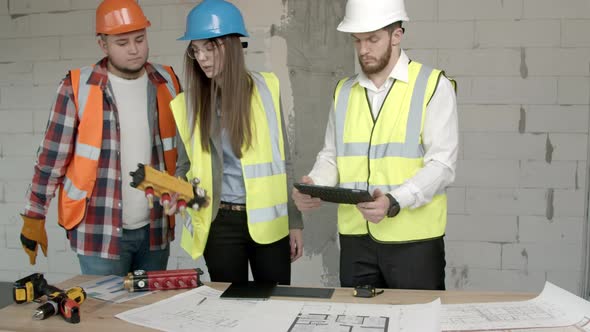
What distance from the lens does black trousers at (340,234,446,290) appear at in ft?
6.04

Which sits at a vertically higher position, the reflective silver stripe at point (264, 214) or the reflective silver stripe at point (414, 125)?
the reflective silver stripe at point (414, 125)

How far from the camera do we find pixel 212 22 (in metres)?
2.00

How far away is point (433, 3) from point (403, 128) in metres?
1.60

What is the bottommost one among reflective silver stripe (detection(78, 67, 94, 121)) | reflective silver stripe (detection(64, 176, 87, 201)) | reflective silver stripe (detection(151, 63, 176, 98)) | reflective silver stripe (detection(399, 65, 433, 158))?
reflective silver stripe (detection(64, 176, 87, 201))

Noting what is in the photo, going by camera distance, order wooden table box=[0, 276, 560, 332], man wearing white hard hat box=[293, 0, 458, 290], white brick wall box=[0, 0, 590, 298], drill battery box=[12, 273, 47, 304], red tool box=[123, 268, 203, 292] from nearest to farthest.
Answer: wooden table box=[0, 276, 560, 332] < drill battery box=[12, 273, 47, 304] < red tool box=[123, 268, 203, 292] < man wearing white hard hat box=[293, 0, 458, 290] < white brick wall box=[0, 0, 590, 298]

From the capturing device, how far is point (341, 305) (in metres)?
1.52

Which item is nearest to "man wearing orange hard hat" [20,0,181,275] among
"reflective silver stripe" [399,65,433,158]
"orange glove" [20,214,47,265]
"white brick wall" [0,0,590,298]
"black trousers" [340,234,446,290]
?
"orange glove" [20,214,47,265]

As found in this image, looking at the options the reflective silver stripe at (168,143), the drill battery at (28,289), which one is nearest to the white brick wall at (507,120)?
the reflective silver stripe at (168,143)

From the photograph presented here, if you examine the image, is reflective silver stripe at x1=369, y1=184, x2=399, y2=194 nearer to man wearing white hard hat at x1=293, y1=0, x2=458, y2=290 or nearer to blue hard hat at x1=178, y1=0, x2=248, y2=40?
man wearing white hard hat at x1=293, y1=0, x2=458, y2=290

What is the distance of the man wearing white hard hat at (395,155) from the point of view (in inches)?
72.3

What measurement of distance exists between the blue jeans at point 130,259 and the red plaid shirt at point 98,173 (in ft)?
0.13

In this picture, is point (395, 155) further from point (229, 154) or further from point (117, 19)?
point (117, 19)

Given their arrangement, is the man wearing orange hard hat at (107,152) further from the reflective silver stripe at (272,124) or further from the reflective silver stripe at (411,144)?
the reflective silver stripe at (411,144)

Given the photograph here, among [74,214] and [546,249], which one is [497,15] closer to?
[546,249]
